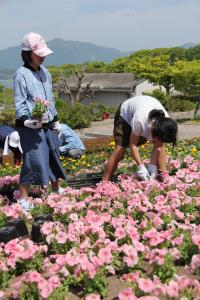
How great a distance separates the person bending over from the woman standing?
0.85 meters

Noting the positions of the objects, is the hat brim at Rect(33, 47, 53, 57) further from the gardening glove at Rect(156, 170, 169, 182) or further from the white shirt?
the gardening glove at Rect(156, 170, 169, 182)

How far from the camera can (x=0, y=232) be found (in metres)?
4.13

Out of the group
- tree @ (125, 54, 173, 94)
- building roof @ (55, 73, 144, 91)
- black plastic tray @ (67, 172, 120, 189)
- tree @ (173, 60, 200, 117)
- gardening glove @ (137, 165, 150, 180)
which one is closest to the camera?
gardening glove @ (137, 165, 150, 180)

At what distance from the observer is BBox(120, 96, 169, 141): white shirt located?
529 centimetres

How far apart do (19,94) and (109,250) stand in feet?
6.93

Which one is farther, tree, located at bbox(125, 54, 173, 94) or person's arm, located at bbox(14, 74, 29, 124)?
tree, located at bbox(125, 54, 173, 94)

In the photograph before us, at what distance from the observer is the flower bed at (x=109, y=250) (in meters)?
2.96

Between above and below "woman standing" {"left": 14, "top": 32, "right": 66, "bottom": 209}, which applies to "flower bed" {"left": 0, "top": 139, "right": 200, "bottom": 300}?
below

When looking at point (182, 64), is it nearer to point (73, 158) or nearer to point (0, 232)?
point (73, 158)

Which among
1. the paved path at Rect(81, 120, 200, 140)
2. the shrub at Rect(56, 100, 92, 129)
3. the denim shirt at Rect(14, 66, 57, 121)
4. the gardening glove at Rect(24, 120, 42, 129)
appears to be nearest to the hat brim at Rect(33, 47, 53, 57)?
the denim shirt at Rect(14, 66, 57, 121)

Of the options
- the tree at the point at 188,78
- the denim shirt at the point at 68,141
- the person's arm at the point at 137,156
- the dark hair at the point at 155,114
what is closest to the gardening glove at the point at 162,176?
the person's arm at the point at 137,156

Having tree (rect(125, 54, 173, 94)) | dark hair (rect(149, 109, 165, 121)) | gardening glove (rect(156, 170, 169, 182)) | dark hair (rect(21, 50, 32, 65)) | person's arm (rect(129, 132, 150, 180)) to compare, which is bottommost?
tree (rect(125, 54, 173, 94))

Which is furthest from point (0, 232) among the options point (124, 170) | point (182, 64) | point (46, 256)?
point (182, 64)

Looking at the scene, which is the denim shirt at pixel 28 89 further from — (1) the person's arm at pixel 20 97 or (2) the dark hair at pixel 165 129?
(2) the dark hair at pixel 165 129
